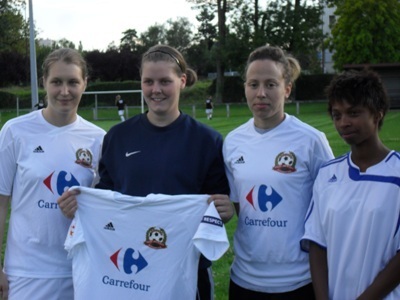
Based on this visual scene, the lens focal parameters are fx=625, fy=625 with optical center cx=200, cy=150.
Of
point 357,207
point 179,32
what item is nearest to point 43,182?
point 357,207

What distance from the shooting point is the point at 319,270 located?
11.3 ft

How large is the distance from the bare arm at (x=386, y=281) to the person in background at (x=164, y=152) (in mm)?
928

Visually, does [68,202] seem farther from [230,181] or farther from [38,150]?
[230,181]

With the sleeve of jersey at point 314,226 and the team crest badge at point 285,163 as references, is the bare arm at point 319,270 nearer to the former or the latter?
the sleeve of jersey at point 314,226

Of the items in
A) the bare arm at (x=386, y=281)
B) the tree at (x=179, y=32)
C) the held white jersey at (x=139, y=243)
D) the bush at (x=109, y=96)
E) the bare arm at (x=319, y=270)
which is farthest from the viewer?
the tree at (x=179, y=32)

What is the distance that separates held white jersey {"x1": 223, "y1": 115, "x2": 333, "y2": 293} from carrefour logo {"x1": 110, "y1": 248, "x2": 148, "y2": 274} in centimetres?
61

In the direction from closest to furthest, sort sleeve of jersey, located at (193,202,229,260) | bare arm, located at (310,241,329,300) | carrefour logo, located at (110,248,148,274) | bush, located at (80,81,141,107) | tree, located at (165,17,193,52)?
bare arm, located at (310,241,329,300), sleeve of jersey, located at (193,202,229,260), carrefour logo, located at (110,248,148,274), bush, located at (80,81,141,107), tree, located at (165,17,193,52)

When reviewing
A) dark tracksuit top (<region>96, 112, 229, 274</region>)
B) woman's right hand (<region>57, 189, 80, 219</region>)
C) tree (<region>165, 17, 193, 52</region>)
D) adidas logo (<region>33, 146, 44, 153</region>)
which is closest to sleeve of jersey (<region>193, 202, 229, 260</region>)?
dark tracksuit top (<region>96, 112, 229, 274</region>)

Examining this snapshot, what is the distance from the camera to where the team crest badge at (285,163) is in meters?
3.77

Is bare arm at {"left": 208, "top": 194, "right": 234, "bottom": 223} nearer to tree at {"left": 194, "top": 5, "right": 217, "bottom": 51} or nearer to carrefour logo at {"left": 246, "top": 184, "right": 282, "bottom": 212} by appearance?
carrefour logo at {"left": 246, "top": 184, "right": 282, "bottom": 212}

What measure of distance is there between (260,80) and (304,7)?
55924 mm

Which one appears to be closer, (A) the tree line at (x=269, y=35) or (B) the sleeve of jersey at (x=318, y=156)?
(B) the sleeve of jersey at (x=318, y=156)

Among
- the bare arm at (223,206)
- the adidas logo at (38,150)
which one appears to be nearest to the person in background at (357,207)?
the bare arm at (223,206)

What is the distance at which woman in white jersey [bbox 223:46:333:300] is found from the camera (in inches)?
147
